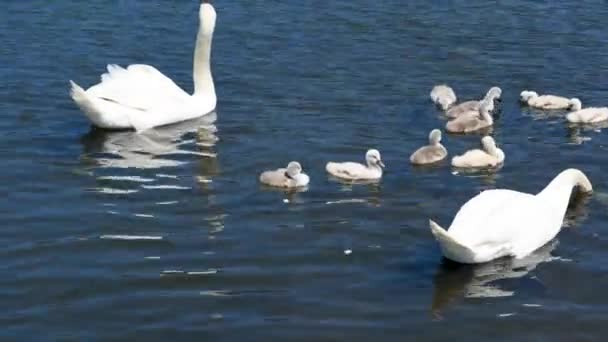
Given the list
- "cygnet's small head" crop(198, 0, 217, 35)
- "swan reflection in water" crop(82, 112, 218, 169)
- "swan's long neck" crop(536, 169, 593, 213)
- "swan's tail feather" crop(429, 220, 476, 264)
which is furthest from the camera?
"cygnet's small head" crop(198, 0, 217, 35)

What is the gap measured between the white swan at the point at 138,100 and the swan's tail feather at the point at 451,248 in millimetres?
5619

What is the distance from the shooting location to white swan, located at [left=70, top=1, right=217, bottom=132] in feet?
48.6

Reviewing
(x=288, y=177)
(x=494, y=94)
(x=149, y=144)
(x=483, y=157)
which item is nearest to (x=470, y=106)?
(x=494, y=94)

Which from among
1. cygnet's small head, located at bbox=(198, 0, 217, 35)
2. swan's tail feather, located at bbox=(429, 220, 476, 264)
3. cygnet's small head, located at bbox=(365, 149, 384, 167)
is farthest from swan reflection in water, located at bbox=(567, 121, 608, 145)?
cygnet's small head, located at bbox=(198, 0, 217, 35)

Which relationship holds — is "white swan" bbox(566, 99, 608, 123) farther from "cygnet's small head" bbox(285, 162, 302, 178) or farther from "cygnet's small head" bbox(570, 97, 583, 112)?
"cygnet's small head" bbox(285, 162, 302, 178)

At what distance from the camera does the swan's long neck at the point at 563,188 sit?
38.5 feet

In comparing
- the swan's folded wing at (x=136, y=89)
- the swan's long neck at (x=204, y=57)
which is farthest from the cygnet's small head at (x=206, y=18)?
the swan's folded wing at (x=136, y=89)

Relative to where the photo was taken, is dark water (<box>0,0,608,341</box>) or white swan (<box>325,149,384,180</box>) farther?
white swan (<box>325,149,384,180</box>)

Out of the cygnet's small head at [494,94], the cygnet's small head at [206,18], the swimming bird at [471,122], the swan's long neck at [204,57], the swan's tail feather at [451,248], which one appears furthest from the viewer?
the cygnet's small head at [206,18]

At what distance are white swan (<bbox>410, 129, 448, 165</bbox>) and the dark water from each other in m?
0.13

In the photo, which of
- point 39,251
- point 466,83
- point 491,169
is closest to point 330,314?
point 39,251

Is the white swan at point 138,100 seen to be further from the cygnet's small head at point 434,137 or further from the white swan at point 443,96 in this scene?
the cygnet's small head at point 434,137

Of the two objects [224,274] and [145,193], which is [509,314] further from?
[145,193]

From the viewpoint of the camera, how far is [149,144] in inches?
572
